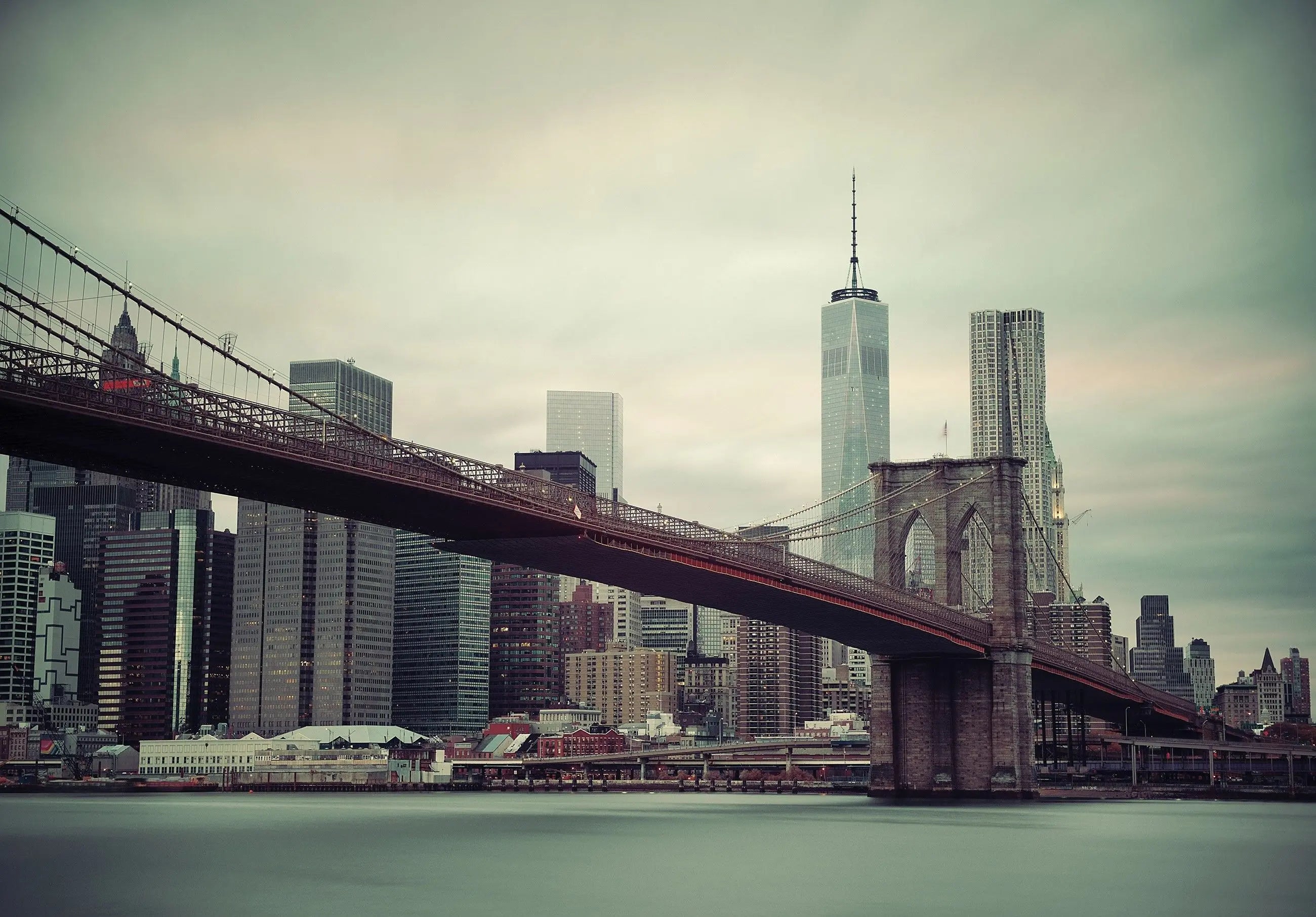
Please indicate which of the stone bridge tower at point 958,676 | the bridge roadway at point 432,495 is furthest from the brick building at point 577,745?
the bridge roadway at point 432,495

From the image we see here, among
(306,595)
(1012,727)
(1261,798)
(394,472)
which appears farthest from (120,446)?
(306,595)

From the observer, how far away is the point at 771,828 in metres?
60.7

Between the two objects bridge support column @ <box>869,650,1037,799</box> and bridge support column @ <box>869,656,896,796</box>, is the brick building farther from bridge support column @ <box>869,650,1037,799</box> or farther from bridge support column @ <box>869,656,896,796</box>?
bridge support column @ <box>869,650,1037,799</box>

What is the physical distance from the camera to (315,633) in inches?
7692

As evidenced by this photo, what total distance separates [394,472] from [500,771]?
4150 inches

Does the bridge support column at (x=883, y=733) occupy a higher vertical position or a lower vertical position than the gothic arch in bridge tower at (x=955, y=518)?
lower

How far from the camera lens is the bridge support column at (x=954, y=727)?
7262 centimetres

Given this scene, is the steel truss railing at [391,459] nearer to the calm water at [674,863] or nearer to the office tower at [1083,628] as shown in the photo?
the calm water at [674,863]

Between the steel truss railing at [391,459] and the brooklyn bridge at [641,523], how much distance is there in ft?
0.28

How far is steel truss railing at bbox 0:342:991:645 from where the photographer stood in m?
41.2

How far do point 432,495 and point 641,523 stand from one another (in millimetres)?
9887

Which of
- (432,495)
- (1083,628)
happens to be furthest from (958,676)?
(1083,628)

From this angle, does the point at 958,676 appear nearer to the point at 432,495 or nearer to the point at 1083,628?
the point at 432,495

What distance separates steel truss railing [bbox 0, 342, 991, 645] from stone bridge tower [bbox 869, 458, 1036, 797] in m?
5.63
